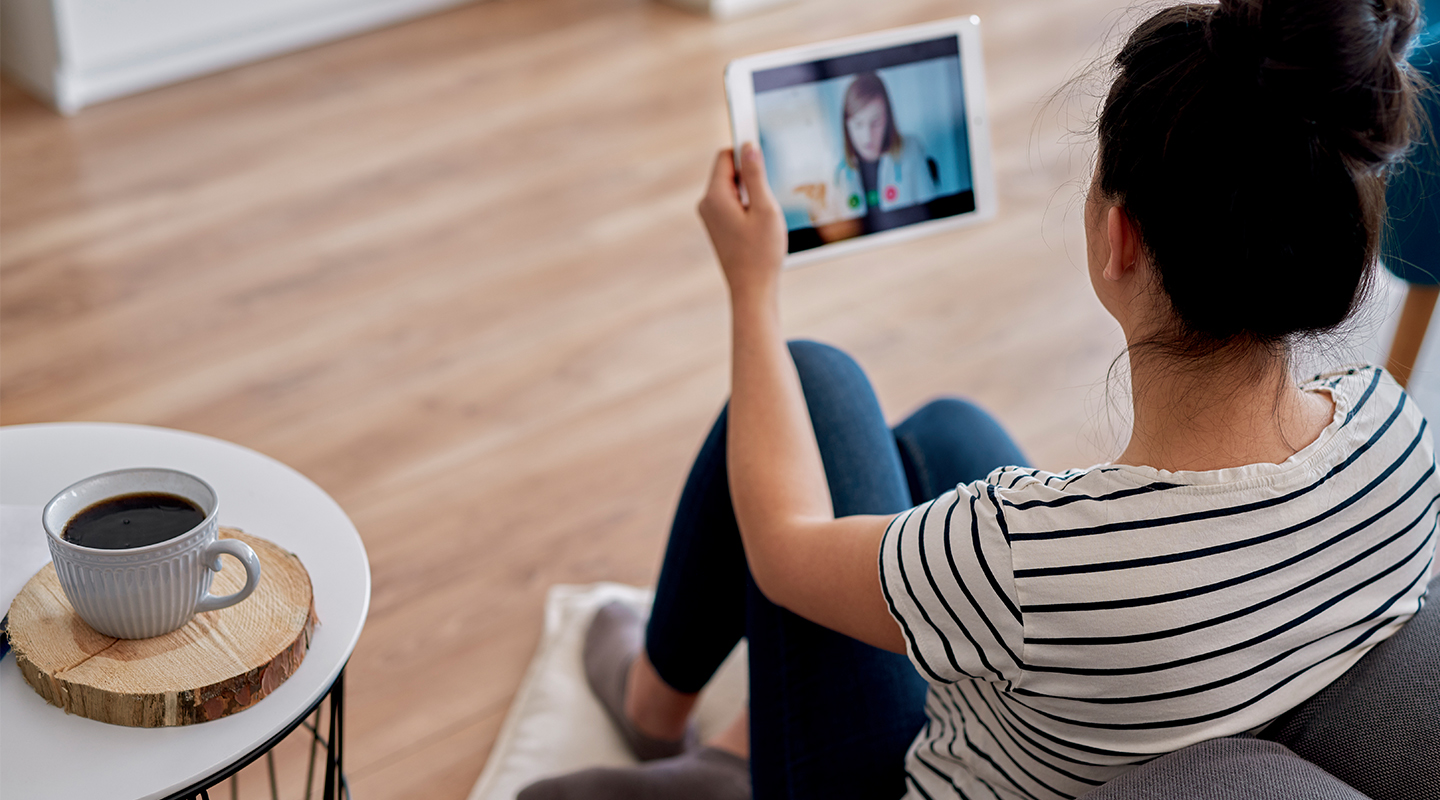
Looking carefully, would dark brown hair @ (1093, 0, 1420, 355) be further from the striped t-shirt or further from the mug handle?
the mug handle

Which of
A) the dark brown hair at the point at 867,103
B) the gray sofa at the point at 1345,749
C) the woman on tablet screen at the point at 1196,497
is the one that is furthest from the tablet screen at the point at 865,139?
the gray sofa at the point at 1345,749

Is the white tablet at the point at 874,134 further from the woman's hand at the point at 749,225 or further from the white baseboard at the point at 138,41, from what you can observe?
the white baseboard at the point at 138,41

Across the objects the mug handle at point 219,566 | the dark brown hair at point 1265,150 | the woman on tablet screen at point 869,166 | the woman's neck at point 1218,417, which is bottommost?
the mug handle at point 219,566

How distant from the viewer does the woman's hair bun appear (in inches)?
22.6

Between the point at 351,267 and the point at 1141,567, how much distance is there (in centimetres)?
179

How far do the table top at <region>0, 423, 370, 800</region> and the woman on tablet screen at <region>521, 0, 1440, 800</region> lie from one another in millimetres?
294

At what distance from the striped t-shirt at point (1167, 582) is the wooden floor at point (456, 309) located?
74cm

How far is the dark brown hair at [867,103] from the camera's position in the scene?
3.86 ft

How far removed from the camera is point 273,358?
1942mm

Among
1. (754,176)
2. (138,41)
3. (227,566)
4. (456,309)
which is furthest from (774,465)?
(138,41)

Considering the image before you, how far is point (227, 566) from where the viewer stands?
0.81 m

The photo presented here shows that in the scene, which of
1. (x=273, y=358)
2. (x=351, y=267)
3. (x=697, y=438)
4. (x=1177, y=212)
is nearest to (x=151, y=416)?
(x=273, y=358)

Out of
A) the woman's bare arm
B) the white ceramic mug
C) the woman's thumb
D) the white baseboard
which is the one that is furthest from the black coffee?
the white baseboard

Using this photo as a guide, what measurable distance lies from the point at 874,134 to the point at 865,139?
1cm
